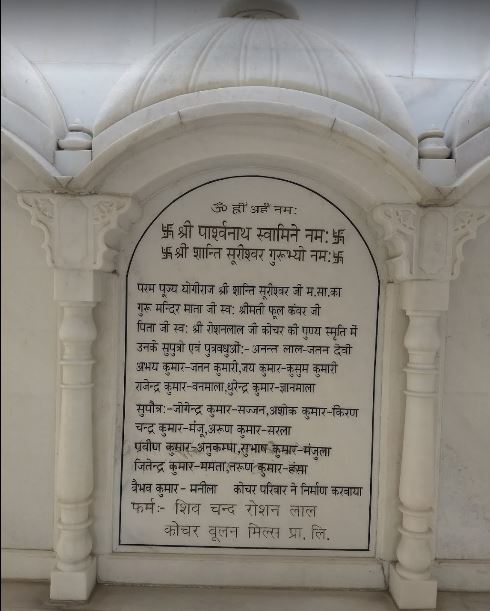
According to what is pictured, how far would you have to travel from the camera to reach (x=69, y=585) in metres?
2.88

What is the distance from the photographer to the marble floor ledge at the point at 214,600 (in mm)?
2867

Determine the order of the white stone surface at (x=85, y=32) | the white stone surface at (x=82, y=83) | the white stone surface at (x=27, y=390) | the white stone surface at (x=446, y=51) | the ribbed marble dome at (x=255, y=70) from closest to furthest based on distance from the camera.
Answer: the white stone surface at (x=85, y=32) → the ribbed marble dome at (x=255, y=70) → the white stone surface at (x=27, y=390) → the white stone surface at (x=82, y=83) → the white stone surface at (x=446, y=51)

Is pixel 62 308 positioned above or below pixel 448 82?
below

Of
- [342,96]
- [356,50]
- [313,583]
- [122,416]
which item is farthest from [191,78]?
[313,583]

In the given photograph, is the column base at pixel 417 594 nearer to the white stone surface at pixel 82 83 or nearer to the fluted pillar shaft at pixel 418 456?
the fluted pillar shaft at pixel 418 456

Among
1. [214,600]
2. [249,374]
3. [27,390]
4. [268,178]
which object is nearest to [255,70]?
[268,178]

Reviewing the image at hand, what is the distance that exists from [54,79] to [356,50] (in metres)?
2.00

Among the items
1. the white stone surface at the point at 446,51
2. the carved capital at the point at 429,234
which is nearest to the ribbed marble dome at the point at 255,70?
Answer: the carved capital at the point at 429,234

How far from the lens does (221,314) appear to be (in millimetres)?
3082

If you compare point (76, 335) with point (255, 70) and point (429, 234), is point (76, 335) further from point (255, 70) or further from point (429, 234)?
point (429, 234)

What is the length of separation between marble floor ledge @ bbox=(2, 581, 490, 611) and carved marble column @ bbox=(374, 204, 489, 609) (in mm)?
191

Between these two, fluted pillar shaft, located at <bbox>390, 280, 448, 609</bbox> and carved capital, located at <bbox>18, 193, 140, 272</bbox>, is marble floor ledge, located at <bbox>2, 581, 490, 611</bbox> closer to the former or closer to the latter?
fluted pillar shaft, located at <bbox>390, 280, 448, 609</bbox>

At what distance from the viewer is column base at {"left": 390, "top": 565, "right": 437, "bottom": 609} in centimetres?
289

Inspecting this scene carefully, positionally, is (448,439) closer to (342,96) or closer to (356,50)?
(342,96)
